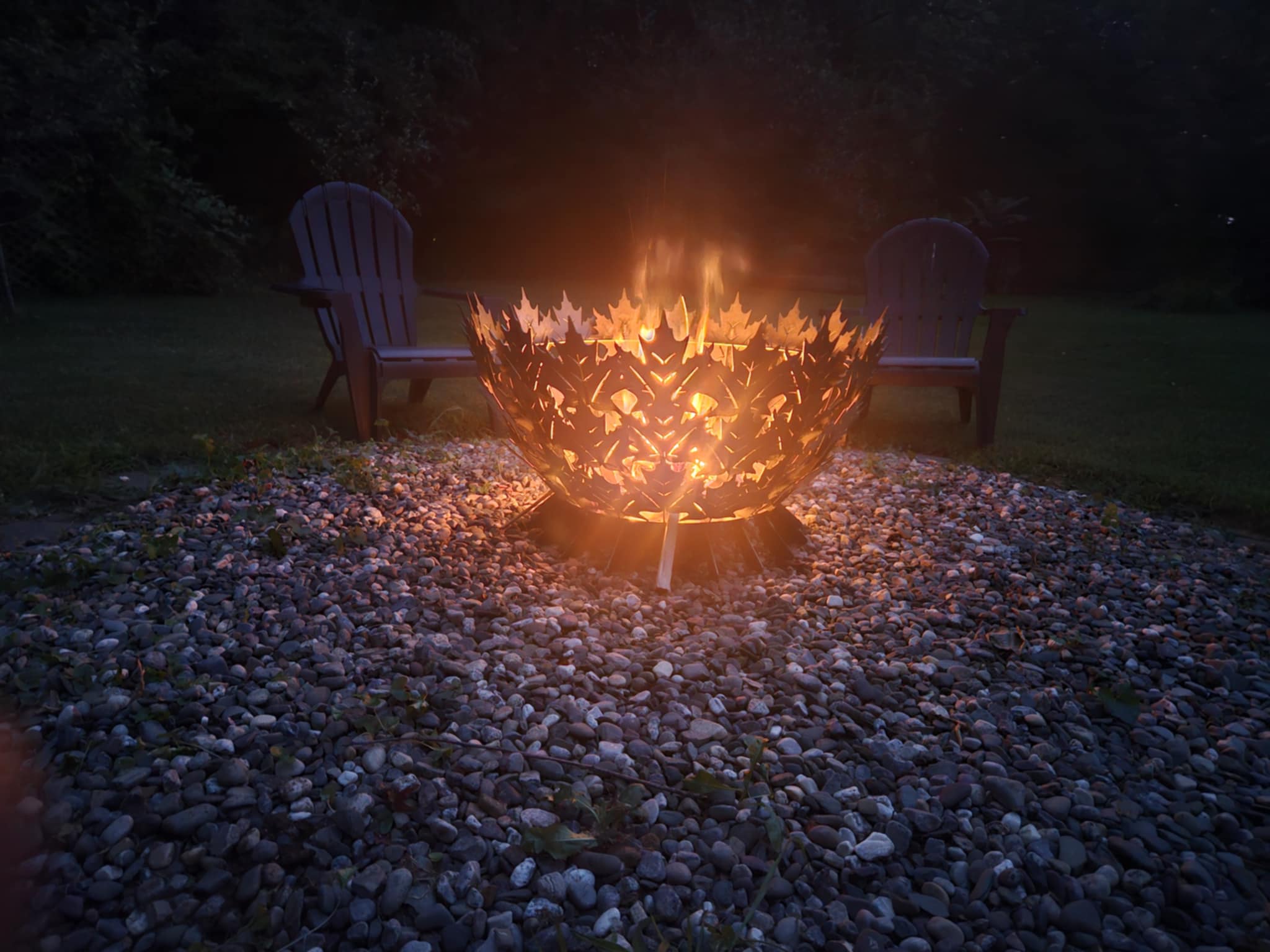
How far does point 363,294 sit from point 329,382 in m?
0.56

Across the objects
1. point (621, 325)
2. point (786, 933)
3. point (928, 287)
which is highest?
point (928, 287)

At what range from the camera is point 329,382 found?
435 cm

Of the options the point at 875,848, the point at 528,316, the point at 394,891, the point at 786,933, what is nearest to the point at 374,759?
the point at 394,891

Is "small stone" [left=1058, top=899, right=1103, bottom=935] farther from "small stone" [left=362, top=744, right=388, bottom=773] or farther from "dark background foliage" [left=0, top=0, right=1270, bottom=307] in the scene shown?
"dark background foliage" [left=0, top=0, right=1270, bottom=307]

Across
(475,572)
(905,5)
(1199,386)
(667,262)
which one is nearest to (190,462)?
(475,572)

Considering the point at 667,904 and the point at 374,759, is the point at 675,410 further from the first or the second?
the point at 667,904

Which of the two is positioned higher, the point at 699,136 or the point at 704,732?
the point at 699,136

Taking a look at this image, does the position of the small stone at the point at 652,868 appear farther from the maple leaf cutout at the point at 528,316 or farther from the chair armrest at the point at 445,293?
the chair armrest at the point at 445,293

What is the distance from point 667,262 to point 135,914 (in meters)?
1.93

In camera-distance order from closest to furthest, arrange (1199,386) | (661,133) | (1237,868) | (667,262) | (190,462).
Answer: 1. (1237,868)
2. (667,262)
3. (190,462)
4. (1199,386)
5. (661,133)

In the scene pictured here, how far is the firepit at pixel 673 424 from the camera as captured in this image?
2025mm

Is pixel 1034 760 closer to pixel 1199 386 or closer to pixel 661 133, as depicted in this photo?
pixel 1199 386

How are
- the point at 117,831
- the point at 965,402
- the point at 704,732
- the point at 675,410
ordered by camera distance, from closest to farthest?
the point at 117,831 → the point at 704,732 → the point at 675,410 → the point at 965,402

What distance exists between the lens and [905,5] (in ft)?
40.4
